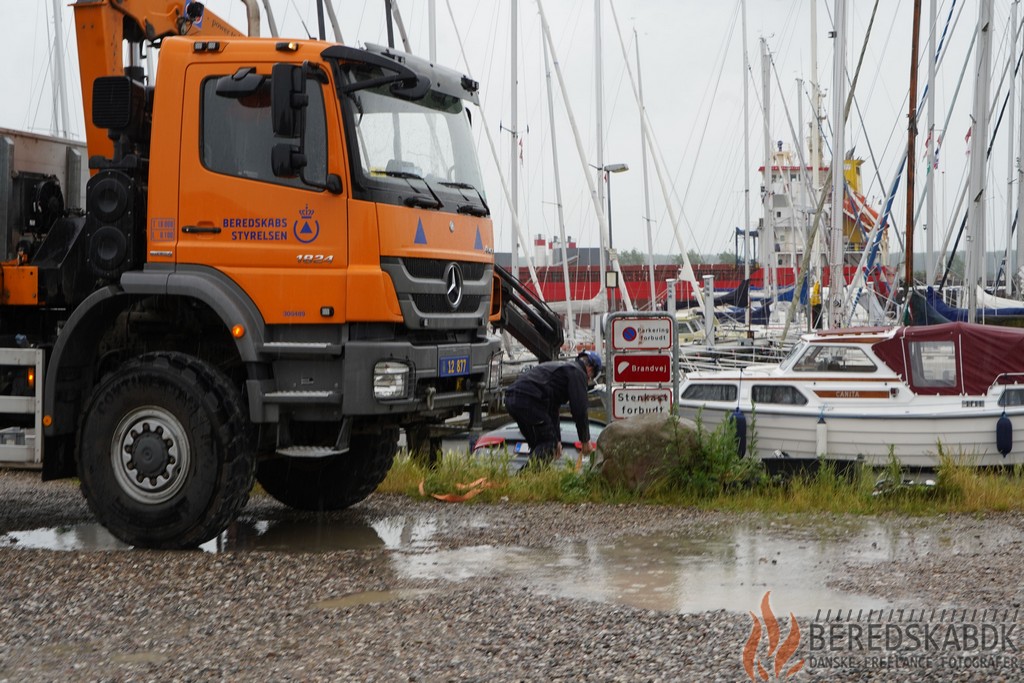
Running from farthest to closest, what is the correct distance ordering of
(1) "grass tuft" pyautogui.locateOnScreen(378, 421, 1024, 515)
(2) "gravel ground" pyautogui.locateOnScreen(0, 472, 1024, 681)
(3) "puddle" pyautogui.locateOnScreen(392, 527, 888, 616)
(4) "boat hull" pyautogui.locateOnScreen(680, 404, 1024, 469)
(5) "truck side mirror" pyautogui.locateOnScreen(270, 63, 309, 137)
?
(4) "boat hull" pyautogui.locateOnScreen(680, 404, 1024, 469)
(1) "grass tuft" pyautogui.locateOnScreen(378, 421, 1024, 515)
(5) "truck side mirror" pyautogui.locateOnScreen(270, 63, 309, 137)
(3) "puddle" pyautogui.locateOnScreen(392, 527, 888, 616)
(2) "gravel ground" pyautogui.locateOnScreen(0, 472, 1024, 681)

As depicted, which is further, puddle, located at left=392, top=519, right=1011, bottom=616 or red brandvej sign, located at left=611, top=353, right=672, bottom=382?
red brandvej sign, located at left=611, top=353, right=672, bottom=382

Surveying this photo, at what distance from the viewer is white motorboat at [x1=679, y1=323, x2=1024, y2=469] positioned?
58.9ft

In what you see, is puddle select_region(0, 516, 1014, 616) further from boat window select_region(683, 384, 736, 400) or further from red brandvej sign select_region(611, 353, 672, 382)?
boat window select_region(683, 384, 736, 400)

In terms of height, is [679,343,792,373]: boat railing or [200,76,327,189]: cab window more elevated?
[200,76,327,189]: cab window

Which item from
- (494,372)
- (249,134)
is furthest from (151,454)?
(494,372)

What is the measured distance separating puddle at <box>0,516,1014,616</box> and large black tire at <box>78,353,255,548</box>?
0.53 meters

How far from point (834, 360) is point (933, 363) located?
1468mm

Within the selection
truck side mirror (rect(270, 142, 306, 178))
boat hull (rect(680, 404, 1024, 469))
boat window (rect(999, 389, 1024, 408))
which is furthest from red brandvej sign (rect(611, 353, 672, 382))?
boat window (rect(999, 389, 1024, 408))

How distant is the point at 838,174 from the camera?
24.0 m

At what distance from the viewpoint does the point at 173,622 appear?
687cm

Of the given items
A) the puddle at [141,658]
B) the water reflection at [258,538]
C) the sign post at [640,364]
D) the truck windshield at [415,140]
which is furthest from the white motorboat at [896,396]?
the puddle at [141,658]

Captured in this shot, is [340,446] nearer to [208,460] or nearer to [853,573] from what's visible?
[208,460]

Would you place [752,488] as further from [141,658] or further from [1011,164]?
[1011,164]

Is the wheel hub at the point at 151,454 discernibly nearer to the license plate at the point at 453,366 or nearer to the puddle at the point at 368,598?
the license plate at the point at 453,366
